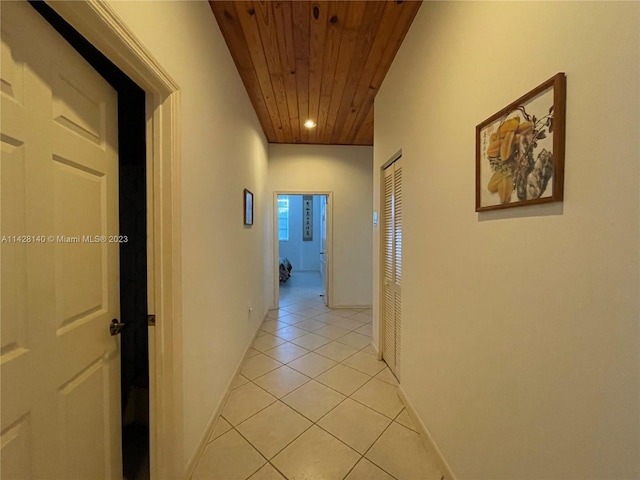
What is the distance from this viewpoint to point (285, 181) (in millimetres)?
4266

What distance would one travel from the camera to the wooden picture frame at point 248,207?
2.60 metres

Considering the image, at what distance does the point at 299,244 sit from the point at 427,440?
758 centimetres

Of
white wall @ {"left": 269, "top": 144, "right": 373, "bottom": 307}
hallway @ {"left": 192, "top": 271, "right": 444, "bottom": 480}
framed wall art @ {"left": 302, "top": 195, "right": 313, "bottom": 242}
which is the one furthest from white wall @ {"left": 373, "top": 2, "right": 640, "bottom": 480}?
framed wall art @ {"left": 302, "top": 195, "right": 313, "bottom": 242}

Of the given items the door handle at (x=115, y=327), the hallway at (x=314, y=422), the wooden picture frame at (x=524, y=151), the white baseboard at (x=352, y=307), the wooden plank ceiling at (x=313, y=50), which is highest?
the wooden plank ceiling at (x=313, y=50)

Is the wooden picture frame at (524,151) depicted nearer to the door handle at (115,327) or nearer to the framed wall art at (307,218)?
the door handle at (115,327)

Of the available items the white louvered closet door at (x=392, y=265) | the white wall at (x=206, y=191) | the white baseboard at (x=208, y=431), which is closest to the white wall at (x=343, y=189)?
the white wall at (x=206, y=191)

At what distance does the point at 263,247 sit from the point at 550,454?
333cm

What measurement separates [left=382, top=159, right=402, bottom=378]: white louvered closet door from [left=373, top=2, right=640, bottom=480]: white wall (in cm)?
53

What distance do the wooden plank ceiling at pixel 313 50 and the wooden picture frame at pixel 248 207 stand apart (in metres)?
1.05

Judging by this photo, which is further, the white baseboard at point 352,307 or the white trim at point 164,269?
the white baseboard at point 352,307

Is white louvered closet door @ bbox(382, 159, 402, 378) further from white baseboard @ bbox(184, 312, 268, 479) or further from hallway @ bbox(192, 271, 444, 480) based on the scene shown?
white baseboard @ bbox(184, 312, 268, 479)

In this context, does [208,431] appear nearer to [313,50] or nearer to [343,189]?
[313,50]

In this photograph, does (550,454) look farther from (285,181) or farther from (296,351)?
(285,181)

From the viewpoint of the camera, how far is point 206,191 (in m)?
1.59
